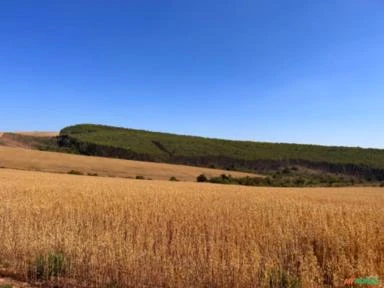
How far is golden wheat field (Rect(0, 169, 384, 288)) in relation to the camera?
7.38 m

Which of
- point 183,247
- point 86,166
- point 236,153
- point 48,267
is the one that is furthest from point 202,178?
point 48,267

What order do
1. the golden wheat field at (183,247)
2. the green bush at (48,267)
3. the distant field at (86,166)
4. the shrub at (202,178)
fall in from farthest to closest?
the shrub at (202,178)
the distant field at (86,166)
the green bush at (48,267)
the golden wheat field at (183,247)

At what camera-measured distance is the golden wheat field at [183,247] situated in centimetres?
738

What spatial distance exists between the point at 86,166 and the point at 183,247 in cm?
5016

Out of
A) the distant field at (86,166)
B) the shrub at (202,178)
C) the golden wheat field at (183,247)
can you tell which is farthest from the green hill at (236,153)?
the golden wheat field at (183,247)

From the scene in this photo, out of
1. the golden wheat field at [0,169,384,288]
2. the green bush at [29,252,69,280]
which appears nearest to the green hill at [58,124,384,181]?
the golden wheat field at [0,169,384,288]

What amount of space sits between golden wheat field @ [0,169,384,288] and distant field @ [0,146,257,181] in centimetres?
4149

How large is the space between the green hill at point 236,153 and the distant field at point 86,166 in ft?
59.3

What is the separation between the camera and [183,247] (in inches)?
366

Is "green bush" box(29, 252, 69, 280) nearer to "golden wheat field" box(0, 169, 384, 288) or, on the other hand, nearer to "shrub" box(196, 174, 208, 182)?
"golden wheat field" box(0, 169, 384, 288)

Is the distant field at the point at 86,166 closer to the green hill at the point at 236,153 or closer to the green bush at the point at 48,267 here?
the green hill at the point at 236,153

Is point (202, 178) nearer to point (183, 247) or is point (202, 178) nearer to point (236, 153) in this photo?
point (236, 153)

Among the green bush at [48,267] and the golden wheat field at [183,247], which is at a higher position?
the golden wheat field at [183,247]

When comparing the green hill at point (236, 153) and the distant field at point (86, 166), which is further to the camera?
the green hill at point (236, 153)
